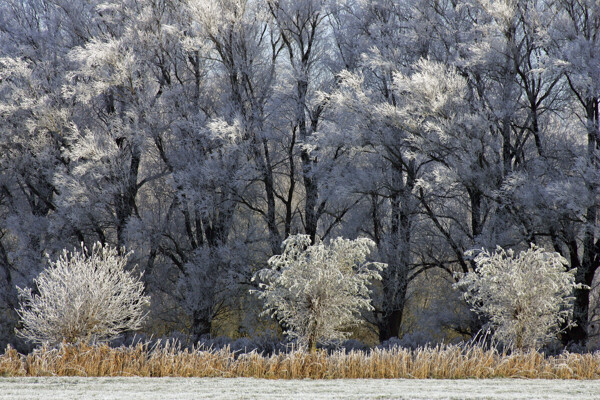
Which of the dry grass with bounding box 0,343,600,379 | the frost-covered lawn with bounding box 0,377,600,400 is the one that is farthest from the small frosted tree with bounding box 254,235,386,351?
the frost-covered lawn with bounding box 0,377,600,400

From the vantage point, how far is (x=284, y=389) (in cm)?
723

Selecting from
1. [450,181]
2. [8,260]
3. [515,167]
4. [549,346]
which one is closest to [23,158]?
[8,260]

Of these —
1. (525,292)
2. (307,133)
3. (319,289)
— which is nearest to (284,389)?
(319,289)

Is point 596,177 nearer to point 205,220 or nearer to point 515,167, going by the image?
point 515,167

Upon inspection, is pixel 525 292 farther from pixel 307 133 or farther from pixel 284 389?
pixel 307 133

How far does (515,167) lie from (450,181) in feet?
8.38

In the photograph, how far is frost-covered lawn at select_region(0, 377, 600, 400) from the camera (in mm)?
6652

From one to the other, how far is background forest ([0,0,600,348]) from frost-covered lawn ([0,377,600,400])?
6479mm

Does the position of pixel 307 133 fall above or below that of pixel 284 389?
above

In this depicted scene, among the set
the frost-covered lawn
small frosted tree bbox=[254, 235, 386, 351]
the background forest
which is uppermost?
the background forest

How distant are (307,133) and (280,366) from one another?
420 inches

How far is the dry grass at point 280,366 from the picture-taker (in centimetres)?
837

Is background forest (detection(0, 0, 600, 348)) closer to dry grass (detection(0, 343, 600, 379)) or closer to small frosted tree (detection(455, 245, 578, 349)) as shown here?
small frosted tree (detection(455, 245, 578, 349))

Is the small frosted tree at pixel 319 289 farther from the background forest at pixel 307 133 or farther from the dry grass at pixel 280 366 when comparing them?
the background forest at pixel 307 133
